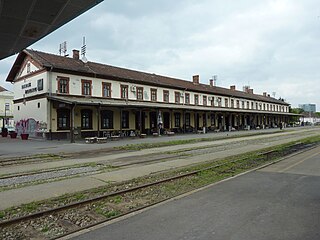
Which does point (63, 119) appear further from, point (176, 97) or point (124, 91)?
point (176, 97)

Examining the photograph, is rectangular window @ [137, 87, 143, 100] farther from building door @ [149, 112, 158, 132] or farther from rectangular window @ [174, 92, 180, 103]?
rectangular window @ [174, 92, 180, 103]

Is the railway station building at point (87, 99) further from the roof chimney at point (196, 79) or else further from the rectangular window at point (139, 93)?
the roof chimney at point (196, 79)

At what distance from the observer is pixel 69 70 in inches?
1104

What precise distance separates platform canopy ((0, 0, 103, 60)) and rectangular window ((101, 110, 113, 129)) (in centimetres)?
2543

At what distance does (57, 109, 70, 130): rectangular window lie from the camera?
88.5 feet

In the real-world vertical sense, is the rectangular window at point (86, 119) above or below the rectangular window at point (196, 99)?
below

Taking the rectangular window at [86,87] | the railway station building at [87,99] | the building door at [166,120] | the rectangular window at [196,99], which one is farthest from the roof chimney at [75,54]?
the rectangular window at [196,99]

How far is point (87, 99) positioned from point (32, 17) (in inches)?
1016

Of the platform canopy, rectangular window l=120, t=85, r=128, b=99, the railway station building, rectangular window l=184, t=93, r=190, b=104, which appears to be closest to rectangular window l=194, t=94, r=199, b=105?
the railway station building

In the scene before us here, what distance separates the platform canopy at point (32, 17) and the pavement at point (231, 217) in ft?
11.2

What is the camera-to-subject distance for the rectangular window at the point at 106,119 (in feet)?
100

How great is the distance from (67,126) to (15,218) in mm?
23716

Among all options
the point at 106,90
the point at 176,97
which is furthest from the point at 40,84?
the point at 176,97

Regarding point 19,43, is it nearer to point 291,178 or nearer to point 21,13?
point 21,13
